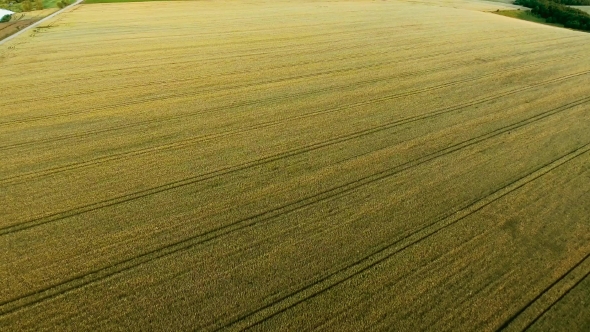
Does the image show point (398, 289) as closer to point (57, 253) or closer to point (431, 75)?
point (57, 253)

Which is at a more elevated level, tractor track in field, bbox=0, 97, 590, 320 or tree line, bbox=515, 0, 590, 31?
tractor track in field, bbox=0, 97, 590, 320

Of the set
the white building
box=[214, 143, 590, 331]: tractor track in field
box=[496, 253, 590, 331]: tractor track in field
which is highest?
the white building

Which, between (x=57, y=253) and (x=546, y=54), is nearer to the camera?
(x=57, y=253)

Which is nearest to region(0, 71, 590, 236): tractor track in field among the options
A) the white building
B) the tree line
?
the white building

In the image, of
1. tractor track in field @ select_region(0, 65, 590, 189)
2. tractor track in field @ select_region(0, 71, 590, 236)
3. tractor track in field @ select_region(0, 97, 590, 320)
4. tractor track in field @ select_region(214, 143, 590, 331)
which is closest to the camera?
tractor track in field @ select_region(214, 143, 590, 331)

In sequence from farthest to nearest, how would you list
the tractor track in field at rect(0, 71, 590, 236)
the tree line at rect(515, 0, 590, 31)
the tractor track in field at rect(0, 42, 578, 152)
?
the tree line at rect(515, 0, 590, 31), the tractor track in field at rect(0, 42, 578, 152), the tractor track in field at rect(0, 71, 590, 236)

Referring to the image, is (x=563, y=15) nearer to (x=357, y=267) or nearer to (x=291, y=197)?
(x=291, y=197)

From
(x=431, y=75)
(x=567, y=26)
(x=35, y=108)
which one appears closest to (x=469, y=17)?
(x=567, y=26)

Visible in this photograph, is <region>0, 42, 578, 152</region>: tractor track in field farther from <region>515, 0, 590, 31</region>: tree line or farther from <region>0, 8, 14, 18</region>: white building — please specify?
<region>0, 8, 14, 18</region>: white building
